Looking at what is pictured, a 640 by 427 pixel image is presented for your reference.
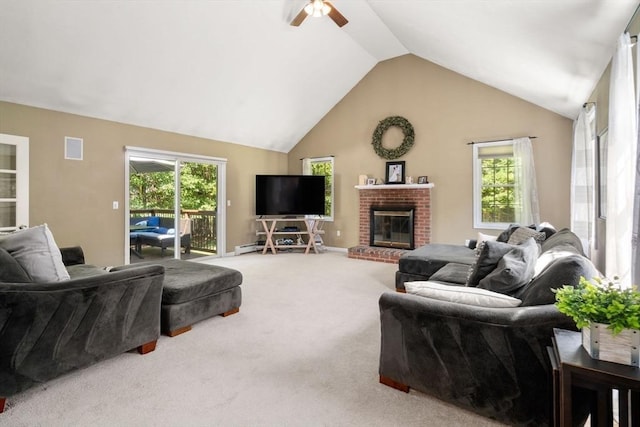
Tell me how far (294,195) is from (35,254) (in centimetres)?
531

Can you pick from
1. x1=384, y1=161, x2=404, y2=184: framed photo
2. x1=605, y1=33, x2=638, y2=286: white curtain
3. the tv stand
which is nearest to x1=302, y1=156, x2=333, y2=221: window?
the tv stand

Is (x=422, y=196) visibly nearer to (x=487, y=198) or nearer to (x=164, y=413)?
(x=487, y=198)

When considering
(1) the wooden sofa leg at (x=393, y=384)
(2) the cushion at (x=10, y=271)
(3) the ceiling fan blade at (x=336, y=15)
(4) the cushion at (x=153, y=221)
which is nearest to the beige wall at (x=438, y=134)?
(3) the ceiling fan blade at (x=336, y=15)

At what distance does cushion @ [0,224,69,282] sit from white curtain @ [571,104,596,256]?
201 inches

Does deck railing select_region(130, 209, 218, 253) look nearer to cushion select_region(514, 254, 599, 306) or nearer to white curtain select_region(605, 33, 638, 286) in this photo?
cushion select_region(514, 254, 599, 306)

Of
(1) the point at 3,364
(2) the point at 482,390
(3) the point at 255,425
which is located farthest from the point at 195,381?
(2) the point at 482,390

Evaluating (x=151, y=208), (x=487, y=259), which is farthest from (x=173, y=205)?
(x=487, y=259)

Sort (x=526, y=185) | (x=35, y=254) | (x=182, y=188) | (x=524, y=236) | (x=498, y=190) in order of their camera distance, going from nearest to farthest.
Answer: (x=35, y=254)
(x=524, y=236)
(x=526, y=185)
(x=498, y=190)
(x=182, y=188)

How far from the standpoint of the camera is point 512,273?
74.5 inches

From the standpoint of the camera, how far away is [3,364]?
1.75 meters

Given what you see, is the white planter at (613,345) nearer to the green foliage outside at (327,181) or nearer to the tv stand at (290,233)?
the tv stand at (290,233)

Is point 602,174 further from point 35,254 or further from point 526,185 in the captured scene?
point 35,254

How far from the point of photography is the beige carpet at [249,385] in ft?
5.75

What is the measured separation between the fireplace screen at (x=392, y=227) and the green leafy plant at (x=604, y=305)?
16.7 feet
